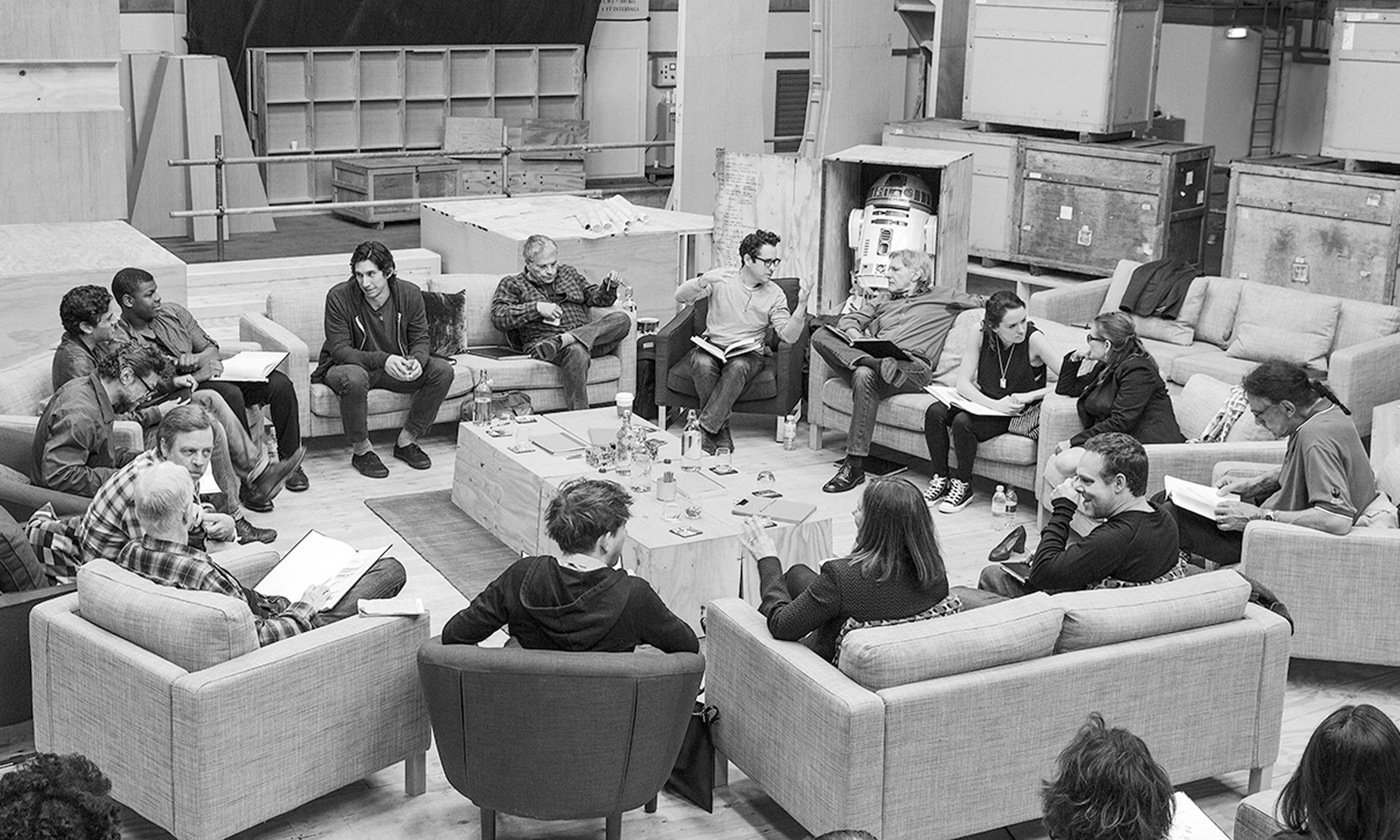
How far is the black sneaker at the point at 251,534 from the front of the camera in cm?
643

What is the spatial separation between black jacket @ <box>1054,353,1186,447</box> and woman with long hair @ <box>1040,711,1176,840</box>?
3563mm

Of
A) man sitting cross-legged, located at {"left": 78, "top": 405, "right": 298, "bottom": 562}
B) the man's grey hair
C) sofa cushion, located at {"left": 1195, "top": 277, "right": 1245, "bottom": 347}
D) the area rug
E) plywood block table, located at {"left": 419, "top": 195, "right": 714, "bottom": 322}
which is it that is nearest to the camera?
the man's grey hair

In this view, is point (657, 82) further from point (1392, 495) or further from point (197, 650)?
point (197, 650)

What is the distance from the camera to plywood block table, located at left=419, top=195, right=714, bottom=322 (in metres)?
9.18

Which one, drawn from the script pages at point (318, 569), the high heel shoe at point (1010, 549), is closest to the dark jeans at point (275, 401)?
the script pages at point (318, 569)

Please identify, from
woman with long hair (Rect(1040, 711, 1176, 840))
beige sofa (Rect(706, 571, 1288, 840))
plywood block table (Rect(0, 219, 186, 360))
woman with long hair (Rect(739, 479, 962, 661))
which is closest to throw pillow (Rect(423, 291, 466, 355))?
plywood block table (Rect(0, 219, 186, 360))

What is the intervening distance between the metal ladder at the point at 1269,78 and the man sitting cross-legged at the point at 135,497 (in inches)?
376

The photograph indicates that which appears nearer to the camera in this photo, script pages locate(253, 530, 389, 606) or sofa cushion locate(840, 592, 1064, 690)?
sofa cushion locate(840, 592, 1064, 690)

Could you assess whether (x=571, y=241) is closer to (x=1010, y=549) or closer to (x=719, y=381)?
(x=719, y=381)

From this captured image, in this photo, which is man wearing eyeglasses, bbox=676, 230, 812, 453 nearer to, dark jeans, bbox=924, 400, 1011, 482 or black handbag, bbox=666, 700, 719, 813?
dark jeans, bbox=924, 400, 1011, 482

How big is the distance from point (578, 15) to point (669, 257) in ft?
17.8

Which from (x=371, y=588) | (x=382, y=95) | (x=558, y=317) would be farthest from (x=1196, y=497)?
(x=382, y=95)

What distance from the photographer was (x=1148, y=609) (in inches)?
168

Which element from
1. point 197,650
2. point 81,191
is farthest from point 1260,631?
point 81,191
